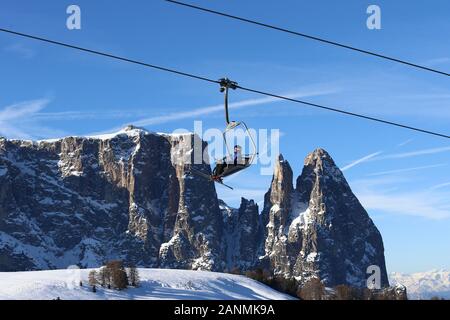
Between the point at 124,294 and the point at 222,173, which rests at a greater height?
the point at 222,173

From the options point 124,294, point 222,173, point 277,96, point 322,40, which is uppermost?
point 322,40

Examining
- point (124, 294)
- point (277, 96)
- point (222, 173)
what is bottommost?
point (124, 294)
